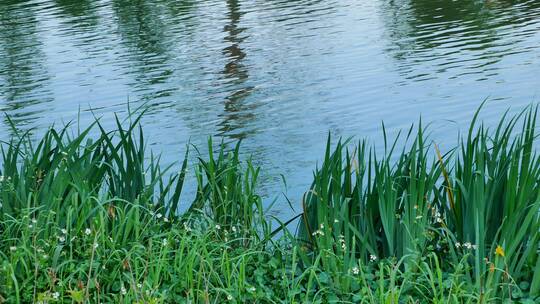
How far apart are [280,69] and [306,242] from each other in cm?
814

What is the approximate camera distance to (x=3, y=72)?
1440 cm

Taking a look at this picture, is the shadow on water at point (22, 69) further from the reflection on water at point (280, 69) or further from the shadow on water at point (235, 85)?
the shadow on water at point (235, 85)

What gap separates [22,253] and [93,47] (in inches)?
459

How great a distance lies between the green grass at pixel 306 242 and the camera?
160 inches

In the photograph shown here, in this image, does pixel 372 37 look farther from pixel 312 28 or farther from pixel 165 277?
pixel 165 277

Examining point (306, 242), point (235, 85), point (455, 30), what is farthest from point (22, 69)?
point (306, 242)

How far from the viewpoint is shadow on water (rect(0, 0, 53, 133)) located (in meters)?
11.8

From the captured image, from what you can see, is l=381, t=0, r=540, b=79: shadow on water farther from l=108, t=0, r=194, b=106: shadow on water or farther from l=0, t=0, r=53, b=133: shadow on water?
l=0, t=0, r=53, b=133: shadow on water

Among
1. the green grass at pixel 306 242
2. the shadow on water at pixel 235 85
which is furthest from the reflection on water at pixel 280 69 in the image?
the green grass at pixel 306 242

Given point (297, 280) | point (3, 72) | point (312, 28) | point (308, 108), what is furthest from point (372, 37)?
point (297, 280)

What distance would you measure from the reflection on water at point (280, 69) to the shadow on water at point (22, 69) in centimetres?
3

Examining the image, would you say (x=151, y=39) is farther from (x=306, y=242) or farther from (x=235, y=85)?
(x=306, y=242)

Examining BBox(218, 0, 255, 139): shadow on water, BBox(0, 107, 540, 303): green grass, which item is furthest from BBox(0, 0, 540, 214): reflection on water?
BBox(0, 107, 540, 303): green grass

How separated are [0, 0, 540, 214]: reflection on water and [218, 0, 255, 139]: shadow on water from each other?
0.03 m
